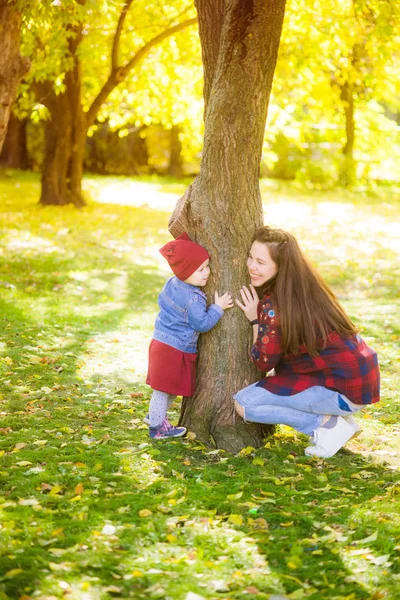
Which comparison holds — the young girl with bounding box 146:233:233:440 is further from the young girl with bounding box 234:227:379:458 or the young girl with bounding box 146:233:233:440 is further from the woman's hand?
the young girl with bounding box 234:227:379:458

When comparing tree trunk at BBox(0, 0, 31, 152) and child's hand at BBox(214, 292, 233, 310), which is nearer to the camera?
child's hand at BBox(214, 292, 233, 310)

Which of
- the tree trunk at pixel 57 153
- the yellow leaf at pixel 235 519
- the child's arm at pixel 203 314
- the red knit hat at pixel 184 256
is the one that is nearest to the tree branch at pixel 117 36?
the tree trunk at pixel 57 153

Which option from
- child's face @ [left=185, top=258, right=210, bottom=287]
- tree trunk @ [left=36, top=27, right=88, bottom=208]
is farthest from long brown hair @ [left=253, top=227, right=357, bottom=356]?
tree trunk @ [left=36, top=27, right=88, bottom=208]

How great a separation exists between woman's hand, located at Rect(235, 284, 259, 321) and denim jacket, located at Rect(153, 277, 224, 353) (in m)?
0.17

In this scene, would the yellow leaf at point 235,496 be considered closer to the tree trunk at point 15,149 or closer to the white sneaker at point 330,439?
the white sneaker at point 330,439

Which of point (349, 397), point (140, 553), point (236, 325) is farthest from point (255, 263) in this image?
point (140, 553)

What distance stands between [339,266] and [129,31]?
6542 mm

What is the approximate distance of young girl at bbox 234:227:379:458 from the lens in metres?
4.52

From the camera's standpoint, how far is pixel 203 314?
15.1 ft

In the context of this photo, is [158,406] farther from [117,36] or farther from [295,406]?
[117,36]

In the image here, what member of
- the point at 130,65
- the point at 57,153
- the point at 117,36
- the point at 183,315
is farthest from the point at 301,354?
the point at 57,153

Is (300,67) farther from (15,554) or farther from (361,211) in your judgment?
(15,554)

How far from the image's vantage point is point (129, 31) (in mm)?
14680

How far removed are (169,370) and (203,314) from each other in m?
0.43
